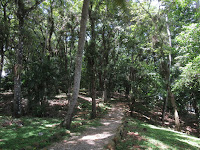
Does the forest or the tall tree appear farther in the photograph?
the tall tree

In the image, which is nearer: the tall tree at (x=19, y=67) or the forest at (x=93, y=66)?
the forest at (x=93, y=66)

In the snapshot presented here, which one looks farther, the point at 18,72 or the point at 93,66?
the point at 93,66

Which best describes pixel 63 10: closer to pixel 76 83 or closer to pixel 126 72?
pixel 76 83

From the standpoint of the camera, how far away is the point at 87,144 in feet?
17.4

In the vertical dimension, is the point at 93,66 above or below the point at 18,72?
above

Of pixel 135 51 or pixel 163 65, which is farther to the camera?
pixel 135 51

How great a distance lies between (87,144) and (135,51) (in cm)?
1416

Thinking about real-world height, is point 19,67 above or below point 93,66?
below

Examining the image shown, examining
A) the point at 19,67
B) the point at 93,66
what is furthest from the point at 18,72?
the point at 93,66

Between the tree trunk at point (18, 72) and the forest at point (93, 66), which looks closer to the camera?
the forest at point (93, 66)

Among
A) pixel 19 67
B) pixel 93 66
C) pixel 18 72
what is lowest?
pixel 18 72

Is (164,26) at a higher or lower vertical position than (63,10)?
lower

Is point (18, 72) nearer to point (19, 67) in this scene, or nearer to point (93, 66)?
point (19, 67)

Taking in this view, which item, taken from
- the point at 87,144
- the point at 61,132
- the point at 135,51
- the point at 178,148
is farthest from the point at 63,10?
the point at 178,148
